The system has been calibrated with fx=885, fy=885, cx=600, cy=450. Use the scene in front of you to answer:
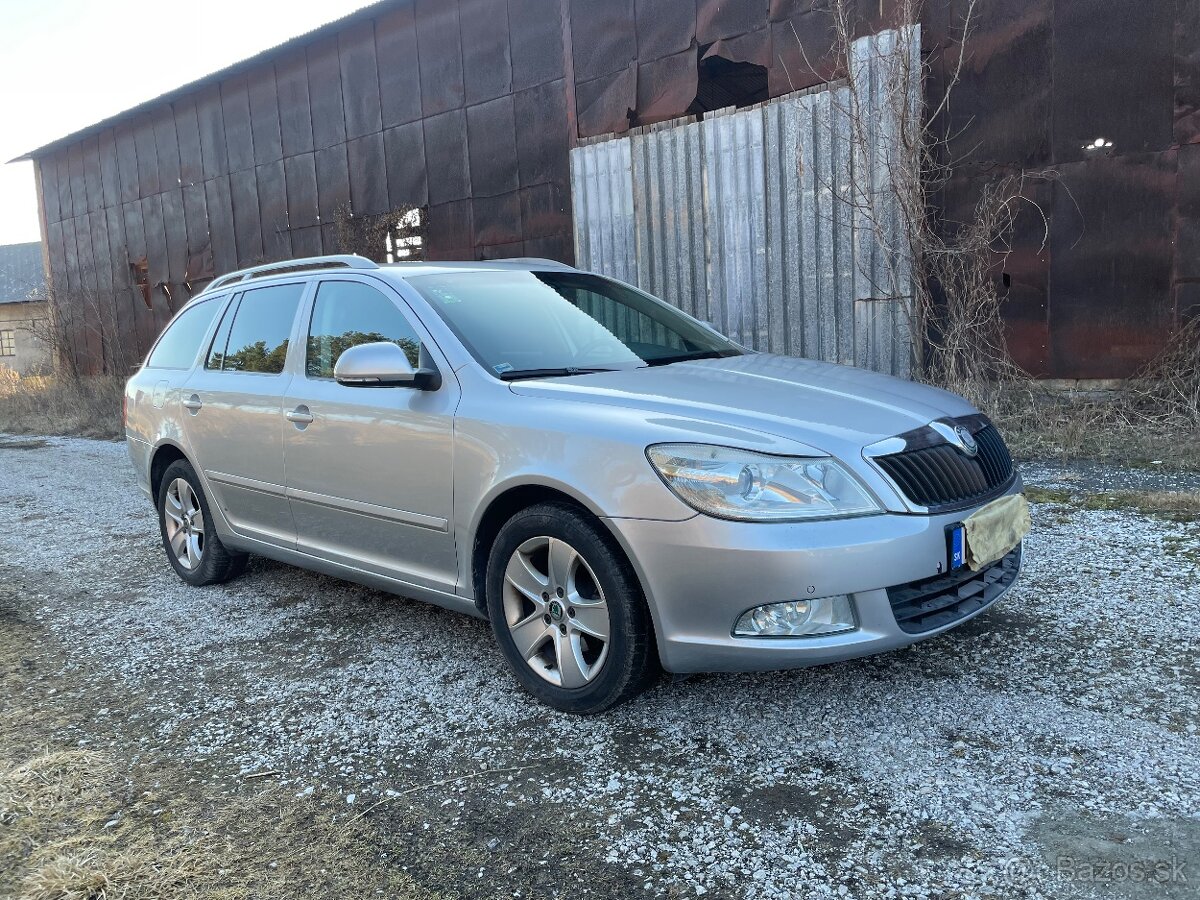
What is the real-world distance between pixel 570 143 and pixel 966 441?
7901 mm

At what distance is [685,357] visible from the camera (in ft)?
12.7

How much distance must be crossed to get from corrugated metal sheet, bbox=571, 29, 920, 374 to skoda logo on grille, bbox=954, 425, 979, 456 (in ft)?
15.6

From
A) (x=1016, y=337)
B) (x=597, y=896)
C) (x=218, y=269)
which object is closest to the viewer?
(x=597, y=896)

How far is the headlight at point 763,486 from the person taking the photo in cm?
265

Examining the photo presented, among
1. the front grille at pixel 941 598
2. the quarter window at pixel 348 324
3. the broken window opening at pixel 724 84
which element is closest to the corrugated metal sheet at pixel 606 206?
the broken window opening at pixel 724 84

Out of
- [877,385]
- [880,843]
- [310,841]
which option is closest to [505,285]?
[877,385]

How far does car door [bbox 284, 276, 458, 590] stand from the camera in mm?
3428

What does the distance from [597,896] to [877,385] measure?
7.11ft

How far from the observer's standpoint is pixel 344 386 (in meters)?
3.84

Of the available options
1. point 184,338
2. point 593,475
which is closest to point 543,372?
point 593,475

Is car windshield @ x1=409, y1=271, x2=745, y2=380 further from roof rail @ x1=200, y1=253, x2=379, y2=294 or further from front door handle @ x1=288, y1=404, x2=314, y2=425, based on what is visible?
front door handle @ x1=288, y1=404, x2=314, y2=425

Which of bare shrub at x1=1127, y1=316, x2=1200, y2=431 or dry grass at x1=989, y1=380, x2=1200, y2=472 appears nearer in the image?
dry grass at x1=989, y1=380, x2=1200, y2=472

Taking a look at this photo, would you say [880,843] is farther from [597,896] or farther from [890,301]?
[890,301]

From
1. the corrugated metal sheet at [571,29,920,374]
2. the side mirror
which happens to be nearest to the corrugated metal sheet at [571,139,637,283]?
the corrugated metal sheet at [571,29,920,374]
